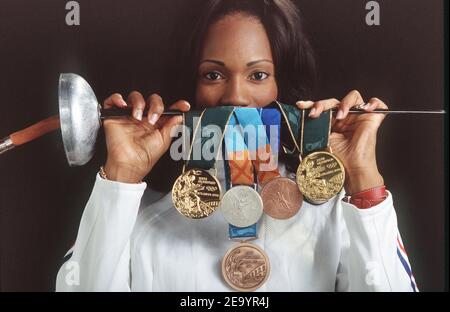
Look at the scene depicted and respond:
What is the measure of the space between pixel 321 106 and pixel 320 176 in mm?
195

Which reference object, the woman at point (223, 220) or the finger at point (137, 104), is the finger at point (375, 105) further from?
the finger at point (137, 104)

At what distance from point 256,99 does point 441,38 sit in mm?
586

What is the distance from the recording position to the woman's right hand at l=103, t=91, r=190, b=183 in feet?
5.78

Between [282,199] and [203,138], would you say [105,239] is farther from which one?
[282,199]

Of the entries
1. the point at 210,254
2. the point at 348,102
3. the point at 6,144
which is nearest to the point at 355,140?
the point at 348,102

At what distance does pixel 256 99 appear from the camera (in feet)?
5.85

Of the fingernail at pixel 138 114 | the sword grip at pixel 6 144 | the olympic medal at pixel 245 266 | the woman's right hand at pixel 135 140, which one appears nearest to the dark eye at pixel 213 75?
the woman's right hand at pixel 135 140

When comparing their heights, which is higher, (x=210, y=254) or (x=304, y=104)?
(x=304, y=104)

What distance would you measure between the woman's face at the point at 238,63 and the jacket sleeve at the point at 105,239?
0.36 metres

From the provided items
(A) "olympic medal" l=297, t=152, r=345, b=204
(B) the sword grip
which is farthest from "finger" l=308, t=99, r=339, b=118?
(B) the sword grip

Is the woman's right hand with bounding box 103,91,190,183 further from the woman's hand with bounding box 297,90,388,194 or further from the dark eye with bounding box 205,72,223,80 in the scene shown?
the woman's hand with bounding box 297,90,388,194

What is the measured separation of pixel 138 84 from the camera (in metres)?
1.83

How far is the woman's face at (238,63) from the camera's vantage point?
176 centimetres
